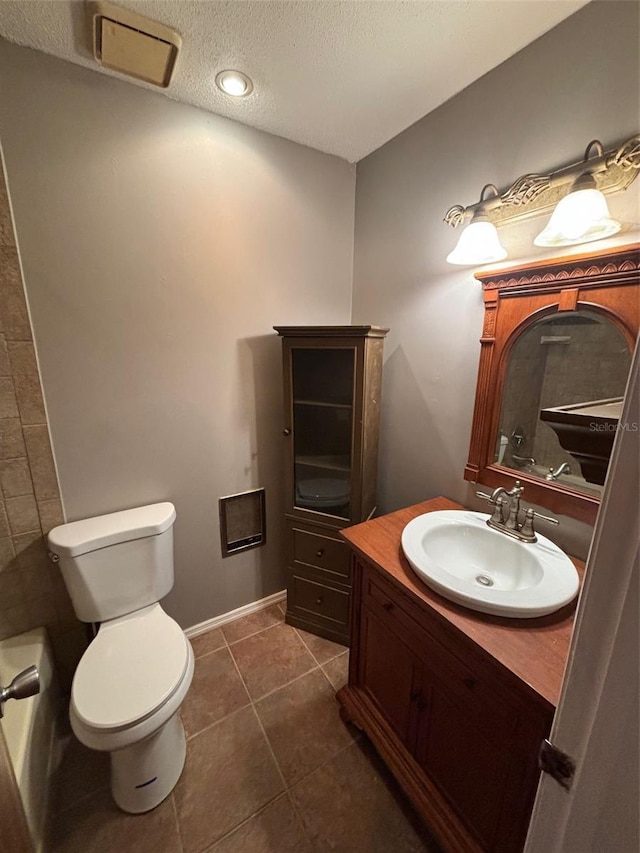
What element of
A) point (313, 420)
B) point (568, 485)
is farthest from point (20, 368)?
point (568, 485)

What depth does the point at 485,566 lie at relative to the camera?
47.8 inches

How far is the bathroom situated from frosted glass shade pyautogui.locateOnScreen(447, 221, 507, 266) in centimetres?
7

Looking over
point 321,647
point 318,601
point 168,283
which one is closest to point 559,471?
point 318,601

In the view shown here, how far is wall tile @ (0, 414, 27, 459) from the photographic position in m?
1.25

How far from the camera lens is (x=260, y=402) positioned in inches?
70.1

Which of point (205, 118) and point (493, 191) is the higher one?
point (205, 118)

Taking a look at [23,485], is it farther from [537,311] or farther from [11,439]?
[537,311]

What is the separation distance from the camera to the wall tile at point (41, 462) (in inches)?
51.2

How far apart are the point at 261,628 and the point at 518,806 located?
1.35 meters

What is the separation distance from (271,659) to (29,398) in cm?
156

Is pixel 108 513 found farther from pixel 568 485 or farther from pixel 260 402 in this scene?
pixel 568 485

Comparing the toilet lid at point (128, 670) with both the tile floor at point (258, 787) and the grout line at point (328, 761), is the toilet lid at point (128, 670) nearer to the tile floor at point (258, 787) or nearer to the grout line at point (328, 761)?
the tile floor at point (258, 787)

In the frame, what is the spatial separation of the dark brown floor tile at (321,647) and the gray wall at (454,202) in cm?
78

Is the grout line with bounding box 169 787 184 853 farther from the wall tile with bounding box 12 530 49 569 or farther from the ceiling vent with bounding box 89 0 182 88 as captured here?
the ceiling vent with bounding box 89 0 182 88
